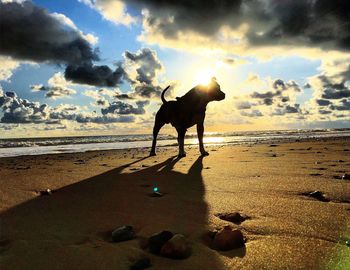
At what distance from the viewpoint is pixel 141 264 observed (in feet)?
6.84

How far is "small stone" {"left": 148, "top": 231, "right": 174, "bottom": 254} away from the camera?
7.64ft

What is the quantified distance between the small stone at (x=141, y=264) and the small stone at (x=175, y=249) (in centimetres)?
14

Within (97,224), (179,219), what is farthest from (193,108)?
(97,224)

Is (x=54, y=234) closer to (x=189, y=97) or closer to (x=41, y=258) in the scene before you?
(x=41, y=258)

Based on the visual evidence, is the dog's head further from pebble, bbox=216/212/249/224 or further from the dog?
pebble, bbox=216/212/249/224

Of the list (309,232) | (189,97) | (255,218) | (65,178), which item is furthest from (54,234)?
(189,97)

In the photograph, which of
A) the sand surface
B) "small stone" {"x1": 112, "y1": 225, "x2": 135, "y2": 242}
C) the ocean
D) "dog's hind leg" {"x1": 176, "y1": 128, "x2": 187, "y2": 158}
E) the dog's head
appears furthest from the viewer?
the ocean

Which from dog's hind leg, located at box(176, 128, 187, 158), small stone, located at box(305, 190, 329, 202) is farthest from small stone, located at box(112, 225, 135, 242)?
dog's hind leg, located at box(176, 128, 187, 158)

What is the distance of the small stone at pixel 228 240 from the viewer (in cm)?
235

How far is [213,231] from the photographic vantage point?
269 centimetres

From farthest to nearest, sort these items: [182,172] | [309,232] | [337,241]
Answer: [182,172]
[309,232]
[337,241]

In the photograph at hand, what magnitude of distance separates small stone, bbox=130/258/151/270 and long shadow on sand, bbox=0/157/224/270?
53 mm

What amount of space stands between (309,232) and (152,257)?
1178 millimetres

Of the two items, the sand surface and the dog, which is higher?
the dog
